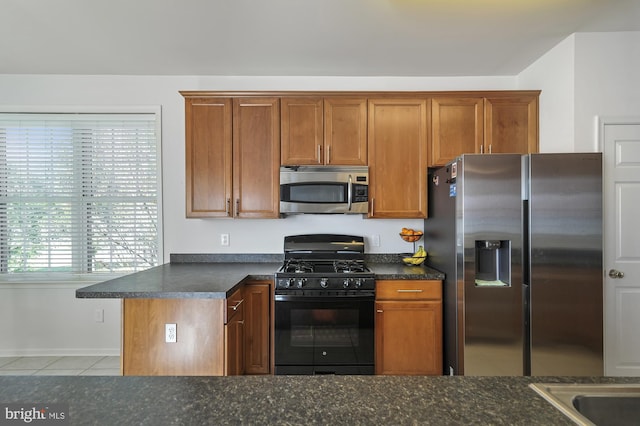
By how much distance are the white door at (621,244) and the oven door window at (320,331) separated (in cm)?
179

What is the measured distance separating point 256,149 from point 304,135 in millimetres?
432

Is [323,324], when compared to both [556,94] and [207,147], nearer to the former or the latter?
[207,147]

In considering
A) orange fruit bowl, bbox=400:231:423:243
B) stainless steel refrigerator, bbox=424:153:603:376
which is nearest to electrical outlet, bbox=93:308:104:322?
orange fruit bowl, bbox=400:231:423:243

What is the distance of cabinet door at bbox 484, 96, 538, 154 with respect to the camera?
2709 mm

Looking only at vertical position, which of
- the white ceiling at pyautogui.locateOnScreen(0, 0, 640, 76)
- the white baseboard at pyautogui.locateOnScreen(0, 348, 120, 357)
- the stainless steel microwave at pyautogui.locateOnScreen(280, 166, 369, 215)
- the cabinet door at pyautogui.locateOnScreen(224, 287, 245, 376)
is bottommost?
the white baseboard at pyautogui.locateOnScreen(0, 348, 120, 357)

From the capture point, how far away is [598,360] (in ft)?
6.90

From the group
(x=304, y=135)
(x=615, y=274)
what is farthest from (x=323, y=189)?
(x=615, y=274)

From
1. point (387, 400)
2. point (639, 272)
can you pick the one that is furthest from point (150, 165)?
point (639, 272)

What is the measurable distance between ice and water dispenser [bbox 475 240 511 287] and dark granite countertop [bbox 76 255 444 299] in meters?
0.31

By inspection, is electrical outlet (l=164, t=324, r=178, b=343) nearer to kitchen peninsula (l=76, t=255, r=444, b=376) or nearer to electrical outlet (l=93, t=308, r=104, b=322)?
kitchen peninsula (l=76, t=255, r=444, b=376)

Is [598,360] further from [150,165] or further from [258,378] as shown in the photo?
[150,165]

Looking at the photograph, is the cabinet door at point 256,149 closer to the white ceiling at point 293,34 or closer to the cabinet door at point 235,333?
the white ceiling at point 293,34

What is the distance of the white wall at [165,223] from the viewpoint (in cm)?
304

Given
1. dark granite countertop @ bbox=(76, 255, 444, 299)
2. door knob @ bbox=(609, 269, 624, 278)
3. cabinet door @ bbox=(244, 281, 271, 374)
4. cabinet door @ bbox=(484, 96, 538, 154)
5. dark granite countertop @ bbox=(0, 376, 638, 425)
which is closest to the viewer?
dark granite countertop @ bbox=(0, 376, 638, 425)
